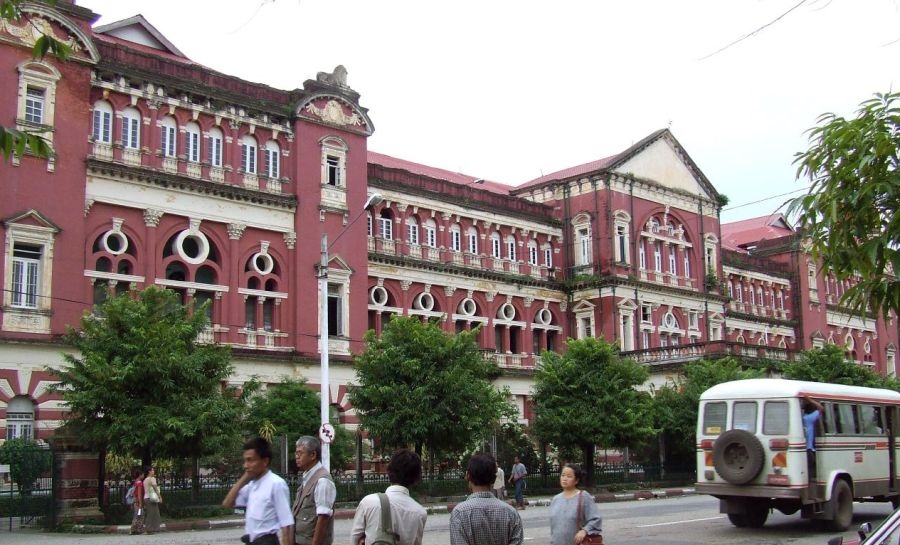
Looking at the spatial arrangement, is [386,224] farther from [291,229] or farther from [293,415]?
[293,415]

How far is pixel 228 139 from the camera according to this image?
121ft

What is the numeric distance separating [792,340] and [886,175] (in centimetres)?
6146

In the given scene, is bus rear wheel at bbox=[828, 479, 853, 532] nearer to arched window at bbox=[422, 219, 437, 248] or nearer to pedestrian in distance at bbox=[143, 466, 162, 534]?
pedestrian in distance at bbox=[143, 466, 162, 534]

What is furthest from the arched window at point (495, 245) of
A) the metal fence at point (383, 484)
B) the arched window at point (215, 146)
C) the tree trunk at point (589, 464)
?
the arched window at point (215, 146)

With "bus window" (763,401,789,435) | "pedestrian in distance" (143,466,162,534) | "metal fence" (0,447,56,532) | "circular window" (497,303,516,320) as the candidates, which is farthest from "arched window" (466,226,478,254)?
"bus window" (763,401,789,435)

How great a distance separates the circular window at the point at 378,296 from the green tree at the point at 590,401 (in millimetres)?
9007

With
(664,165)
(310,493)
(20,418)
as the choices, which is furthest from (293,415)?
(664,165)

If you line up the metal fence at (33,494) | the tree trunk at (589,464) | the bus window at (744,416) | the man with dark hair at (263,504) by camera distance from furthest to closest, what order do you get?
1. the tree trunk at (589,464)
2. the metal fence at (33,494)
3. the bus window at (744,416)
4. the man with dark hair at (263,504)

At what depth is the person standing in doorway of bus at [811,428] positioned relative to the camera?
18.0m

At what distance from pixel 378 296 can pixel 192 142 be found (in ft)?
37.2

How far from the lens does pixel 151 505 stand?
2302 cm

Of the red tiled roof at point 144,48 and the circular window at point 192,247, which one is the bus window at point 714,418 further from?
the red tiled roof at point 144,48

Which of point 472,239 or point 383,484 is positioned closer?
point 383,484

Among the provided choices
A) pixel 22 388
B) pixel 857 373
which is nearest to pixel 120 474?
pixel 22 388
